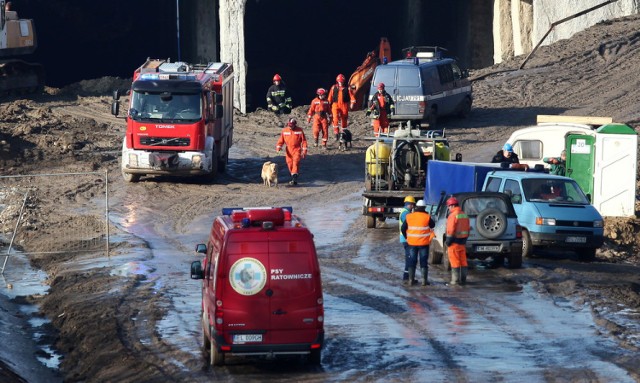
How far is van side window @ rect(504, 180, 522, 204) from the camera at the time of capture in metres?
24.3

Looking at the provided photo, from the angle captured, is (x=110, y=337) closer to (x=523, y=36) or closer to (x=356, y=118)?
(x=356, y=118)

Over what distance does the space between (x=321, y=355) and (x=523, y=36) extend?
3507 centimetres

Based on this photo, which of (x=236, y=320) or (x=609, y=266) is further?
(x=609, y=266)

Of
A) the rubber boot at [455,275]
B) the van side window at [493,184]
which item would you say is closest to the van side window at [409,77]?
the van side window at [493,184]

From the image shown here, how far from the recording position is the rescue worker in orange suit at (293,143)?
3222 centimetres

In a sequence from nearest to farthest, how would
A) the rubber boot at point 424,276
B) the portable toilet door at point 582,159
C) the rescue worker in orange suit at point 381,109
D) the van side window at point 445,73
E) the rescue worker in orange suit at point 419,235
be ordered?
the rescue worker in orange suit at point 419,235, the rubber boot at point 424,276, the portable toilet door at point 582,159, the rescue worker in orange suit at point 381,109, the van side window at point 445,73

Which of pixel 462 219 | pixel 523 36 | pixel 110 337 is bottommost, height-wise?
pixel 110 337

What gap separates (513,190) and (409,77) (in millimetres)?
14273

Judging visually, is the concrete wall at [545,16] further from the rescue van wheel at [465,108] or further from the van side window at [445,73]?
the van side window at [445,73]

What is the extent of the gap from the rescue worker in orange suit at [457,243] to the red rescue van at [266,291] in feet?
20.2

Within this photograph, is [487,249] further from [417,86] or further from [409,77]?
[409,77]

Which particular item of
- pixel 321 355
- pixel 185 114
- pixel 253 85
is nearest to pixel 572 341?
pixel 321 355

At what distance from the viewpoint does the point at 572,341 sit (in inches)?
670

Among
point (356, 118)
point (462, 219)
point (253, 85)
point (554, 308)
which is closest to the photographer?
point (554, 308)
